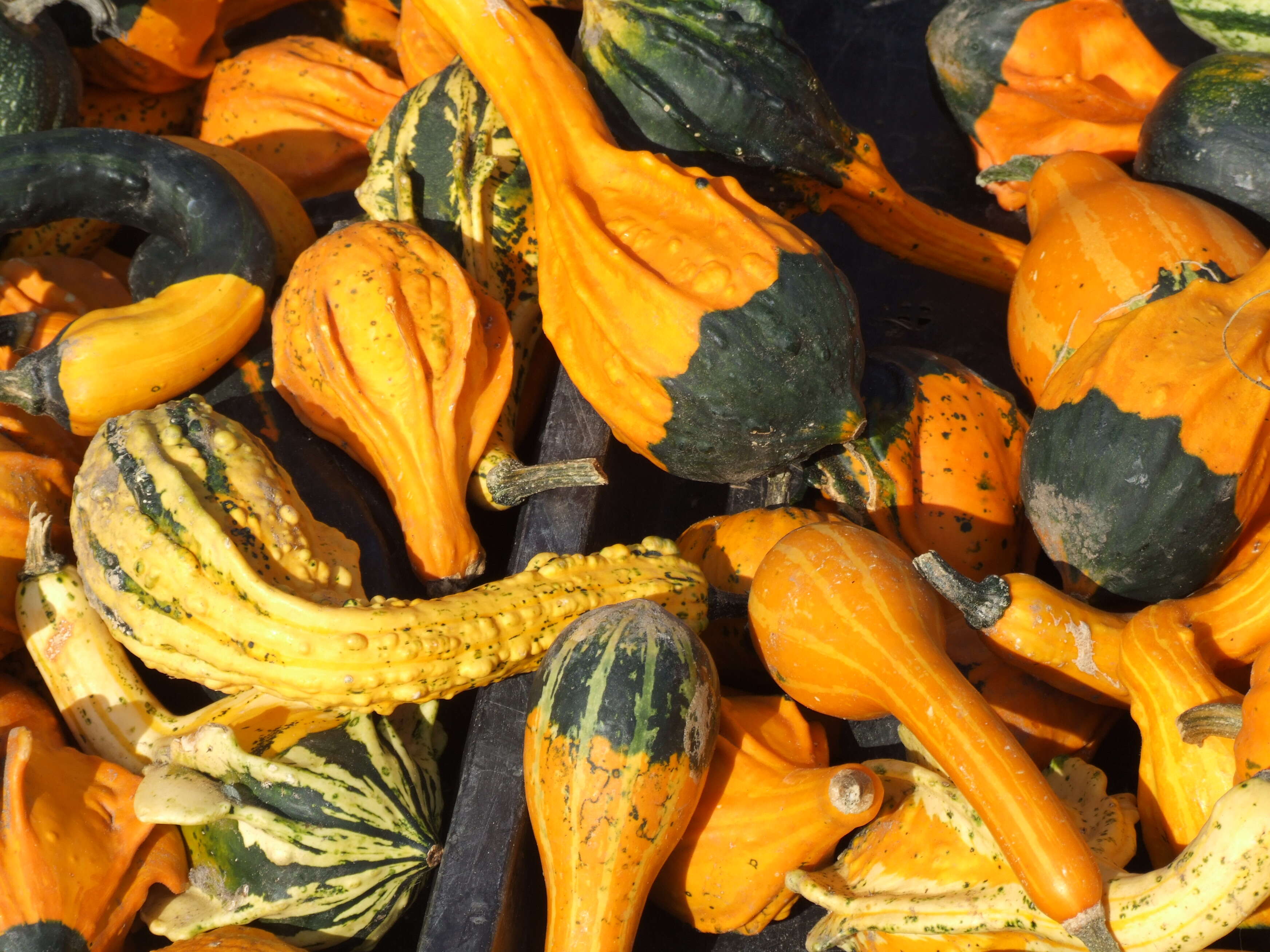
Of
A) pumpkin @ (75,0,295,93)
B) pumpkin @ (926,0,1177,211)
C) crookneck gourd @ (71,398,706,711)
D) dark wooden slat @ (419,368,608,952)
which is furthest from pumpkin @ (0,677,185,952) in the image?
pumpkin @ (926,0,1177,211)

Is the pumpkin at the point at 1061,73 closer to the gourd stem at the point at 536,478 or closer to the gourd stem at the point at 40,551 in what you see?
the gourd stem at the point at 536,478

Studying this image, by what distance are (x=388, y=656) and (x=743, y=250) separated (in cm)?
86

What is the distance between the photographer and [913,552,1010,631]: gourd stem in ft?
5.17

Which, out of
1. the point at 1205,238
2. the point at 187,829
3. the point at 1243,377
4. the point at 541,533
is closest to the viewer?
the point at 1243,377

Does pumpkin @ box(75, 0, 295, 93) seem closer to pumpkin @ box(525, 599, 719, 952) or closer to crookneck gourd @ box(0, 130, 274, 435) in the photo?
crookneck gourd @ box(0, 130, 274, 435)

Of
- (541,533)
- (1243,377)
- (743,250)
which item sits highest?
(743,250)

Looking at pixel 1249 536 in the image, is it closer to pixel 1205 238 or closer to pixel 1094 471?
pixel 1094 471

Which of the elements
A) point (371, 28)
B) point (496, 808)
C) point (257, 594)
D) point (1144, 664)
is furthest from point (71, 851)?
point (371, 28)

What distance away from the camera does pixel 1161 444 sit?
157 cm

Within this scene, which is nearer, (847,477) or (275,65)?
(847,477)

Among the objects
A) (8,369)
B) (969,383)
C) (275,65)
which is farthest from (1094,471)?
(275,65)

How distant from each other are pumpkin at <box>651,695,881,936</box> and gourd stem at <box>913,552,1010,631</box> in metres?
0.29

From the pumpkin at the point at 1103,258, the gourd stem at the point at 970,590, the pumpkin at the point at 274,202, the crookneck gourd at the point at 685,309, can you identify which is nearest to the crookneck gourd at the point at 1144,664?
the gourd stem at the point at 970,590

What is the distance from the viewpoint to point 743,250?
1728 millimetres
